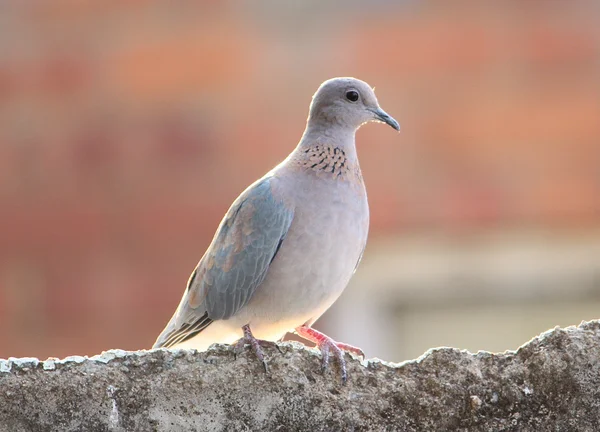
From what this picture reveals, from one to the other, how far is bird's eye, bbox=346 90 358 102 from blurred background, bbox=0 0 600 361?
5.88 metres

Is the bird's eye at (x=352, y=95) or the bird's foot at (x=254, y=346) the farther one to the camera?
the bird's eye at (x=352, y=95)

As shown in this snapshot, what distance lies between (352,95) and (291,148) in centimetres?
618

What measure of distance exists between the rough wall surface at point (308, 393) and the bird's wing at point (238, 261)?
0.88 metres

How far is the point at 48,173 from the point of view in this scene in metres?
9.99

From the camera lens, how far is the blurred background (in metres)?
9.38

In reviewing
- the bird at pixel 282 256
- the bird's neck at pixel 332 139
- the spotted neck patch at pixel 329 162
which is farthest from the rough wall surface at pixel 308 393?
the bird's neck at pixel 332 139

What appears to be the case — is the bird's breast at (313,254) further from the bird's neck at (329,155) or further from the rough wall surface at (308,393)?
the rough wall surface at (308,393)

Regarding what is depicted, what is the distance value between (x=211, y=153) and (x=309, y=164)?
6.75 m

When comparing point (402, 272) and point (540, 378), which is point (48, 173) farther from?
point (540, 378)

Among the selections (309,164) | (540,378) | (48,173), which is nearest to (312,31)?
(48,173)

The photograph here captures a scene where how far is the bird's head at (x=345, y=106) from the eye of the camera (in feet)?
11.0

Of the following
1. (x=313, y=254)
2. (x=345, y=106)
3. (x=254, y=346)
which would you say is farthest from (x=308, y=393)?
(x=345, y=106)

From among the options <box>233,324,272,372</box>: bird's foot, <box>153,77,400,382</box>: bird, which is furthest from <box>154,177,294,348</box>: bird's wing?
<box>233,324,272,372</box>: bird's foot

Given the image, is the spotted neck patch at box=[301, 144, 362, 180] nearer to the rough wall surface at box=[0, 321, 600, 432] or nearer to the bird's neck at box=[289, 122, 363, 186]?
the bird's neck at box=[289, 122, 363, 186]
